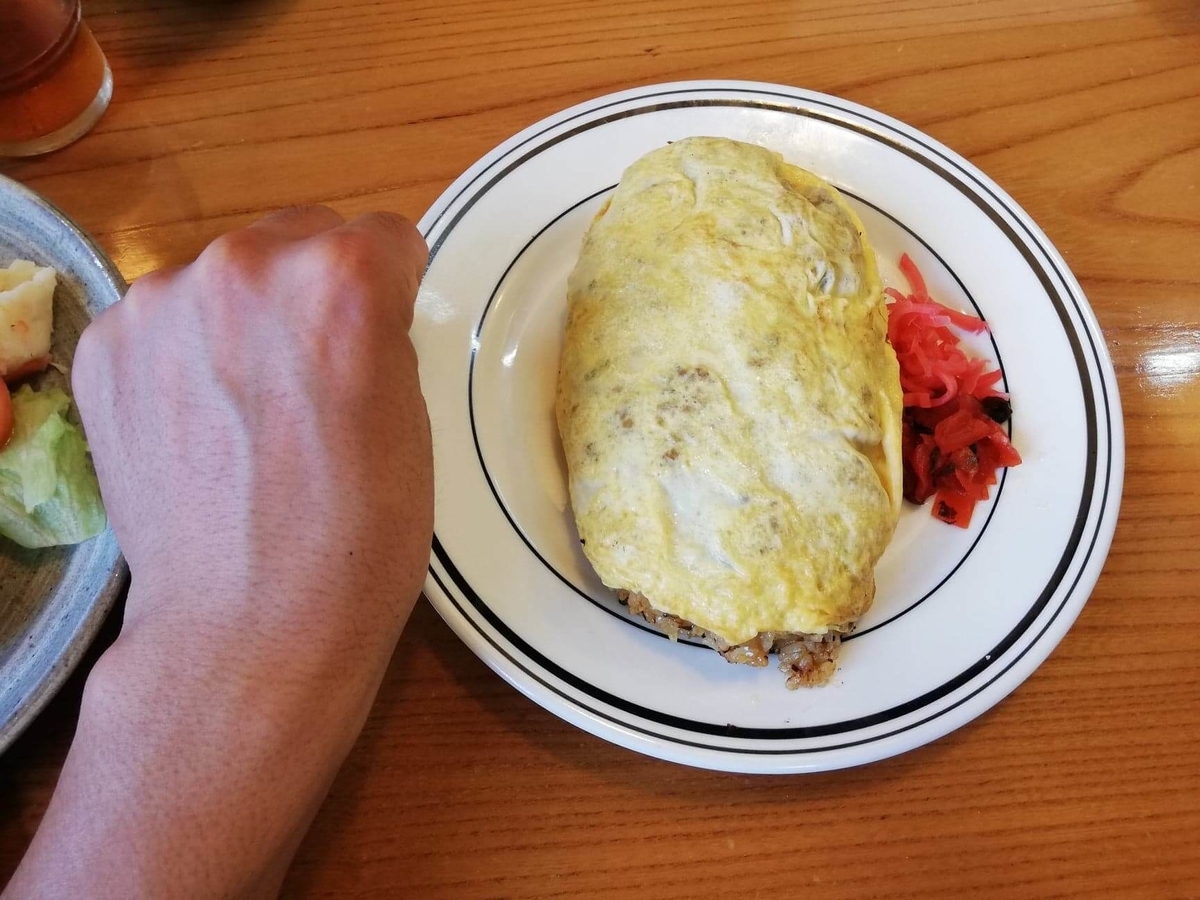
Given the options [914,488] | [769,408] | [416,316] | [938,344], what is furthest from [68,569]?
[938,344]

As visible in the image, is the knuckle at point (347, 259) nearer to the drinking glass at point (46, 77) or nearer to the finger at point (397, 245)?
the finger at point (397, 245)

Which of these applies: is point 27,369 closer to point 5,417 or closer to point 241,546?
point 5,417

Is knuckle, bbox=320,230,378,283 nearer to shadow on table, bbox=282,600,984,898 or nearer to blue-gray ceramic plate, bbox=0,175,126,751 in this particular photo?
blue-gray ceramic plate, bbox=0,175,126,751

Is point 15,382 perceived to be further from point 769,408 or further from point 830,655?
point 830,655

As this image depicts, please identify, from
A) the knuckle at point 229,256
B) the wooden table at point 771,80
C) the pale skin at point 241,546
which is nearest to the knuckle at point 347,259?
the pale skin at point 241,546

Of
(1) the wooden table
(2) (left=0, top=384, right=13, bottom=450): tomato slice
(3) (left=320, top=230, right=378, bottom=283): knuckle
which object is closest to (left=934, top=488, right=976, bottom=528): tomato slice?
(1) the wooden table

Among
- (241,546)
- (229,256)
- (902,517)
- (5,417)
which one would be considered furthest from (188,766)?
(902,517)
